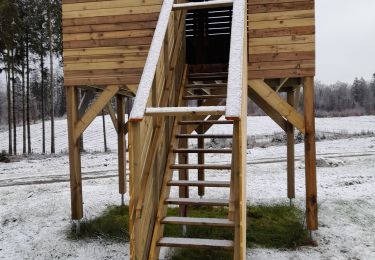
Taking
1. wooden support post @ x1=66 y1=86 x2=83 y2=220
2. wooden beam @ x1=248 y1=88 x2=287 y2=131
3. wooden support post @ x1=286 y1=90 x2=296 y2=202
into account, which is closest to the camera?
wooden support post @ x1=66 y1=86 x2=83 y2=220

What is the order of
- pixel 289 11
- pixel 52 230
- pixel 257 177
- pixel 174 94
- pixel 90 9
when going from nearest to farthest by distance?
pixel 174 94
pixel 289 11
pixel 90 9
pixel 52 230
pixel 257 177

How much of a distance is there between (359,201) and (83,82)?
6.76m

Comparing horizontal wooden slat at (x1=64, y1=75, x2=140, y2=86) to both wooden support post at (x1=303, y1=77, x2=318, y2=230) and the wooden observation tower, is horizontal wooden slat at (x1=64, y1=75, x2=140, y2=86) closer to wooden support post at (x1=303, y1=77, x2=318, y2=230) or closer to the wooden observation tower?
the wooden observation tower

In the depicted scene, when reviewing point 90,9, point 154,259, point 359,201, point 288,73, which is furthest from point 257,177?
point 154,259

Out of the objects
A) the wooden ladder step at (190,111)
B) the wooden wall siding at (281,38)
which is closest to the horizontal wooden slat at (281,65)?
the wooden wall siding at (281,38)

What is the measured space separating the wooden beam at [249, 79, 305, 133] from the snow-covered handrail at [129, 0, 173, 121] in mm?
2422

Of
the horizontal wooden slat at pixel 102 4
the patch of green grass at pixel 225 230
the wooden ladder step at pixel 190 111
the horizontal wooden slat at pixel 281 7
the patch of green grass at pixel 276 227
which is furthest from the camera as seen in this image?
the horizontal wooden slat at pixel 102 4

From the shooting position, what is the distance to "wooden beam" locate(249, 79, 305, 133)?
5.63m

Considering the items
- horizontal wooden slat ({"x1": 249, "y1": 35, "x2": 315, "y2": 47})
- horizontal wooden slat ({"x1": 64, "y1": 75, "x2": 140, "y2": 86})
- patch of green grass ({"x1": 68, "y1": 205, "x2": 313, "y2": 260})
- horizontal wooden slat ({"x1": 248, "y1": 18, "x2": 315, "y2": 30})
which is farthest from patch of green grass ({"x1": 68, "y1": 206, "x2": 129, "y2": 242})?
horizontal wooden slat ({"x1": 248, "y1": 18, "x2": 315, "y2": 30})

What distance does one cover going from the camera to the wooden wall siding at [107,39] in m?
6.10

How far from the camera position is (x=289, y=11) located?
5797 millimetres

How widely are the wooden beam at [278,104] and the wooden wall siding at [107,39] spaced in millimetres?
2091

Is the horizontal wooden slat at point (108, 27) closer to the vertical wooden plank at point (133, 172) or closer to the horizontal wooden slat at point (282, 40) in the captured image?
the horizontal wooden slat at point (282, 40)

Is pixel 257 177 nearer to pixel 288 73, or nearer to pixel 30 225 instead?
pixel 288 73
